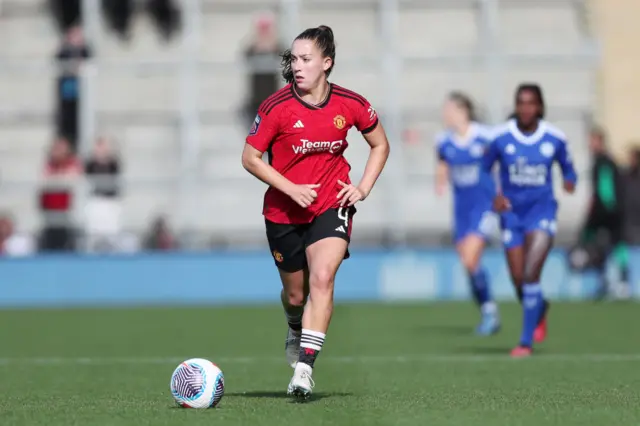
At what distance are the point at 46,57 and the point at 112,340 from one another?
37.0 feet

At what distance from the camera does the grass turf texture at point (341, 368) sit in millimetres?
7500

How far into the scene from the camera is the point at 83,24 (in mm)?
23797

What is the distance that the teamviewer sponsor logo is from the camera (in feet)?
27.4

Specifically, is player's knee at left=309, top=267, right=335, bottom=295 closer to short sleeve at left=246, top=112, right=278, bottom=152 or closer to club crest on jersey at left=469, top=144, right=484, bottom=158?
short sleeve at left=246, top=112, right=278, bottom=152

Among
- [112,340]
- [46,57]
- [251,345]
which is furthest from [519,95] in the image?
[46,57]

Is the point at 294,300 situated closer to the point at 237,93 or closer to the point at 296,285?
the point at 296,285

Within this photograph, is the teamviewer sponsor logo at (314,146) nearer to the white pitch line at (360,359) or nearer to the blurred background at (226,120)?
the white pitch line at (360,359)

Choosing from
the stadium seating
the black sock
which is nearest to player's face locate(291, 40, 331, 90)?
the black sock

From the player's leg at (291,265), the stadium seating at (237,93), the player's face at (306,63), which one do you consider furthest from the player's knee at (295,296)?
the stadium seating at (237,93)

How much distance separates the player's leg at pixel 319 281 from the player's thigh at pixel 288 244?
0.08m

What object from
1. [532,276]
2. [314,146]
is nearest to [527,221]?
[532,276]

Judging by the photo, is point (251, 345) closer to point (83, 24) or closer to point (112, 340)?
point (112, 340)

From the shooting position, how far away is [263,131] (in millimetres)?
8320

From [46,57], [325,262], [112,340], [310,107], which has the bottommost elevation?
[112,340]
